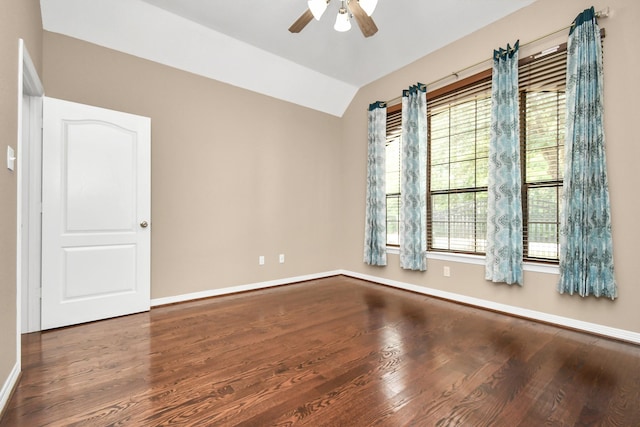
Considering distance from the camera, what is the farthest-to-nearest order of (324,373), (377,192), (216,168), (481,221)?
1. (377,192)
2. (216,168)
3. (481,221)
4. (324,373)

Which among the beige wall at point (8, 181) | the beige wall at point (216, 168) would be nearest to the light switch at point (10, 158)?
the beige wall at point (8, 181)

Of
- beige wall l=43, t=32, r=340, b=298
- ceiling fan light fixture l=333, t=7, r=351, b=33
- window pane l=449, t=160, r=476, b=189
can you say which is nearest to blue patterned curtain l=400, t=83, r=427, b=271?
window pane l=449, t=160, r=476, b=189

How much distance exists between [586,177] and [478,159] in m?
1.07

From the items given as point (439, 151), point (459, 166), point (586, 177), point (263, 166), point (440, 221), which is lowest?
point (440, 221)

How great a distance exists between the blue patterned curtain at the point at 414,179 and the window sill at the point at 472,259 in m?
0.20

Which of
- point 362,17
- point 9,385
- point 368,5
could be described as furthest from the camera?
point 362,17

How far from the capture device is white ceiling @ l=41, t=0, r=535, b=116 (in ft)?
9.74

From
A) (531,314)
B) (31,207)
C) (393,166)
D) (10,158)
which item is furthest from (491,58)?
(31,207)

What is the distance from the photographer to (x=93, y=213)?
115 inches

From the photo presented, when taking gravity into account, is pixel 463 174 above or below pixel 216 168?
below

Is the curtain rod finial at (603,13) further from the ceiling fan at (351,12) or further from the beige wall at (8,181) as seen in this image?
the beige wall at (8,181)

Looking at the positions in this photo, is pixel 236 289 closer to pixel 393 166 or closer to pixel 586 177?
pixel 393 166

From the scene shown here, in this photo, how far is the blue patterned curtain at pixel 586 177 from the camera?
99.7 inches

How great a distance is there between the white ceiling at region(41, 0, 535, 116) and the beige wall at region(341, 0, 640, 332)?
198mm
